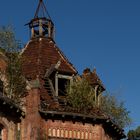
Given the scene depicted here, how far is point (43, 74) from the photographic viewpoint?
3103 cm

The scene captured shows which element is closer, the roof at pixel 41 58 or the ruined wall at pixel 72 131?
the ruined wall at pixel 72 131

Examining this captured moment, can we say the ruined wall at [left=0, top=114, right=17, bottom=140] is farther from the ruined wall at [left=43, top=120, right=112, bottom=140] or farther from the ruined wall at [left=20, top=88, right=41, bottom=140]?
the ruined wall at [left=43, top=120, right=112, bottom=140]

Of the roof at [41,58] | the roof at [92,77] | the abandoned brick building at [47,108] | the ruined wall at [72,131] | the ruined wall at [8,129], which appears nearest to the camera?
the ruined wall at [8,129]

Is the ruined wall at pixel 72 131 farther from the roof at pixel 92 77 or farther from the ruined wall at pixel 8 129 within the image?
the roof at pixel 92 77

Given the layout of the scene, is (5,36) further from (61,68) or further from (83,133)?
(83,133)

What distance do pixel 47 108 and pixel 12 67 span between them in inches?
125

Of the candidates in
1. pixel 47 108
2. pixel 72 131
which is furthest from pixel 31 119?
pixel 72 131

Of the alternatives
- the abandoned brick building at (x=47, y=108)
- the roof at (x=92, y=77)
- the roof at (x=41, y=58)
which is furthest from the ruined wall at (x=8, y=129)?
the roof at (x=92, y=77)

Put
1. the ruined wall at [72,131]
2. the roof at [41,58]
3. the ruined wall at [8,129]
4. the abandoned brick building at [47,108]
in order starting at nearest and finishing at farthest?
the ruined wall at [8,129] → the abandoned brick building at [47,108] → the ruined wall at [72,131] → the roof at [41,58]

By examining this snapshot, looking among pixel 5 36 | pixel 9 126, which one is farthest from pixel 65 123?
pixel 5 36

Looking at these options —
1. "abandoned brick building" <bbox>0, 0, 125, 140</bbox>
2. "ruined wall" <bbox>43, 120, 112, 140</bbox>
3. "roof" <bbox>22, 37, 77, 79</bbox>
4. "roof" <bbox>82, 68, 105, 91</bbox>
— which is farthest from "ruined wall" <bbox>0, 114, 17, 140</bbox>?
"roof" <bbox>82, 68, 105, 91</bbox>

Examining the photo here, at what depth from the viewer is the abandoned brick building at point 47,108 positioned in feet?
88.7

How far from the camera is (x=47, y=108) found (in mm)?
27969

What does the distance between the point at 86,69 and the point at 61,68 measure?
2.38 m
